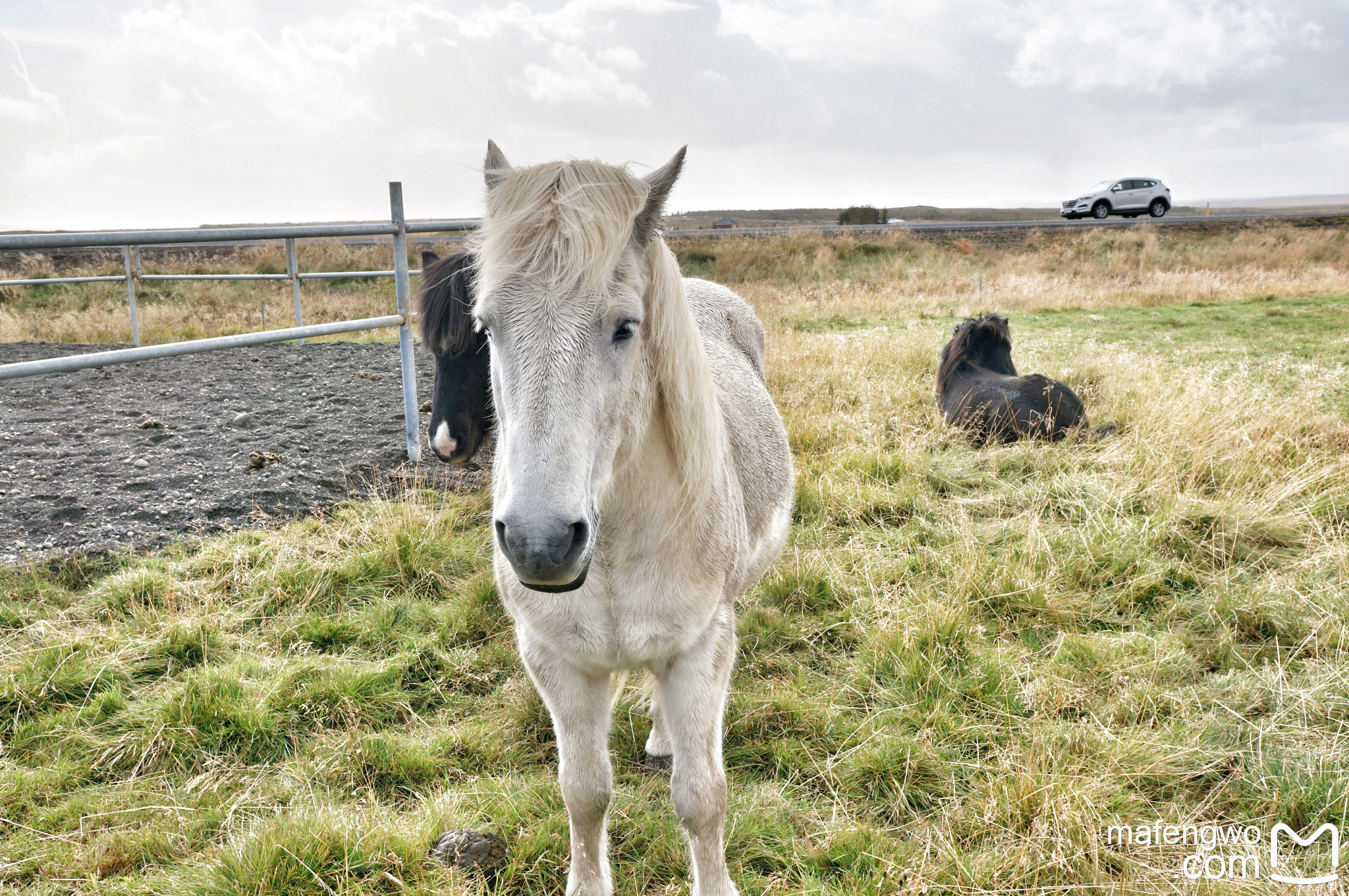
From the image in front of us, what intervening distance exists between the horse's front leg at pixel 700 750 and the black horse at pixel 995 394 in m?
4.37

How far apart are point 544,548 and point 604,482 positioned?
31cm

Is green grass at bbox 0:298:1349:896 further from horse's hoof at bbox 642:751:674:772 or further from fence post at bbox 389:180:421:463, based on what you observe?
fence post at bbox 389:180:421:463

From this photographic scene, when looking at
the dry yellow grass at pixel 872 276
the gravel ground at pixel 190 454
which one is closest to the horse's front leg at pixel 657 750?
the gravel ground at pixel 190 454

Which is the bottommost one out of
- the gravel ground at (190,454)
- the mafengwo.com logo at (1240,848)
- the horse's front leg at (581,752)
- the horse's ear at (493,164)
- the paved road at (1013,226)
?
the mafengwo.com logo at (1240,848)

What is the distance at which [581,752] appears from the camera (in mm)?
2123

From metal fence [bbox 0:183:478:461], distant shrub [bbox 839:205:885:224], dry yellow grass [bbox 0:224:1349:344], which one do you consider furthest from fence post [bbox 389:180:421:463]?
distant shrub [bbox 839:205:885:224]

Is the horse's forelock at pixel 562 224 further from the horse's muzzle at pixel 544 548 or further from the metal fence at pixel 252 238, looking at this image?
the metal fence at pixel 252 238

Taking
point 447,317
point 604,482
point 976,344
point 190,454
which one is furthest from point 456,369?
point 976,344

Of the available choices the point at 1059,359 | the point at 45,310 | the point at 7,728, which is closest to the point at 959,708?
the point at 7,728

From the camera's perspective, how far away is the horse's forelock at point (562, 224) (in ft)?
5.23

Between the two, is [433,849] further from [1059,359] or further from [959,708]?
[1059,359]

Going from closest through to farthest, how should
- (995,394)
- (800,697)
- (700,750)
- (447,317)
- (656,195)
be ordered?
(656,195), (700,750), (800,697), (447,317), (995,394)

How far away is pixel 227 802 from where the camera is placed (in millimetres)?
2443

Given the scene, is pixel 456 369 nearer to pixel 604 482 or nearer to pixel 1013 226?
pixel 604 482
